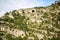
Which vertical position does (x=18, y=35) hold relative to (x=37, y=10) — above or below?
below

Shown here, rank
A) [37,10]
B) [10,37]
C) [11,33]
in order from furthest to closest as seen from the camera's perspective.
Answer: [37,10] → [11,33] → [10,37]

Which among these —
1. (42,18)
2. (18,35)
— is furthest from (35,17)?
(18,35)

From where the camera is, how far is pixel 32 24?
294ft

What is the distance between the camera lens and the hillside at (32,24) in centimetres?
8050

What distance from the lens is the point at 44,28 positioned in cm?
8519

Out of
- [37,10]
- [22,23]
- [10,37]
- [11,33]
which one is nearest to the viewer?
[10,37]

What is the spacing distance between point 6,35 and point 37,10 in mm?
25360

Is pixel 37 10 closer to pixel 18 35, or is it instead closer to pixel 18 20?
pixel 18 20

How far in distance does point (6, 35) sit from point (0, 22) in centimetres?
1461

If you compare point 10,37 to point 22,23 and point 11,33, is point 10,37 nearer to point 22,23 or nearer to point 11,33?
point 11,33

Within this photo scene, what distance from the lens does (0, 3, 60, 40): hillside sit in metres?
80.5

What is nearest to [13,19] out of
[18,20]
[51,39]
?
[18,20]

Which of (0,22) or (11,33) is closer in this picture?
Result: (11,33)

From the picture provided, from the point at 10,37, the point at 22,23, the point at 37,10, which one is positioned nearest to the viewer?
the point at 10,37
